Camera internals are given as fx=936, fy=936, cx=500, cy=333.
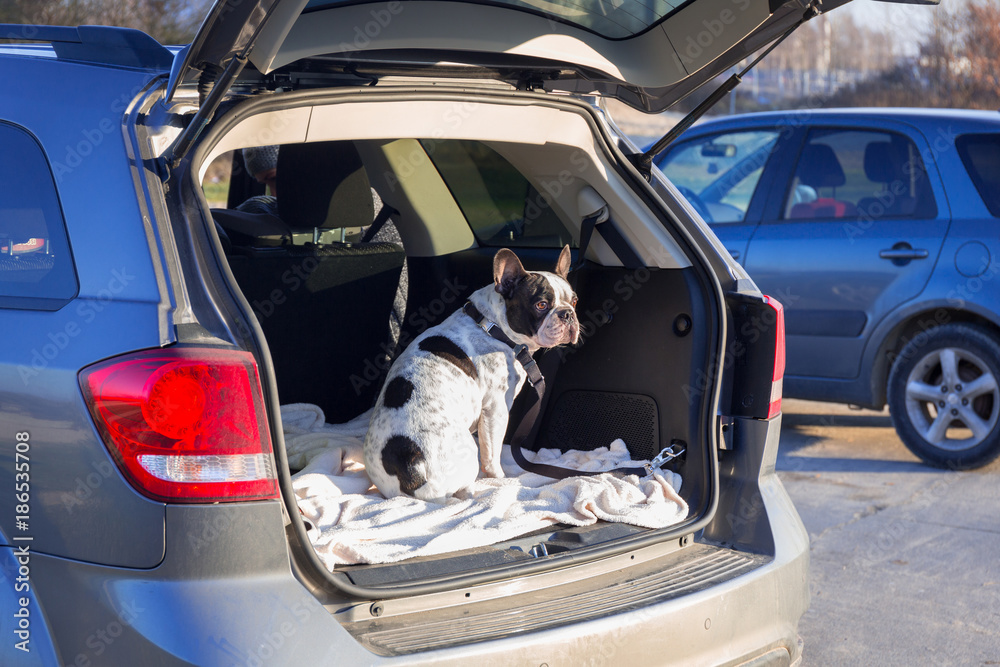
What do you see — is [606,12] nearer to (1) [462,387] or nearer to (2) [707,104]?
(2) [707,104]

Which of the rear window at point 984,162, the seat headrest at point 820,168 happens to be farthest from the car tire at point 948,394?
the seat headrest at point 820,168

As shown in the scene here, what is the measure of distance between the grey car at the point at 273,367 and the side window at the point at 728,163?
3437 mm

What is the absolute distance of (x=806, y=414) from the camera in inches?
297

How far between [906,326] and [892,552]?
1.95 m

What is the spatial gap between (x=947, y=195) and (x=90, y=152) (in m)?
5.27

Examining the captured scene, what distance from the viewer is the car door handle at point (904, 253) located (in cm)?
586

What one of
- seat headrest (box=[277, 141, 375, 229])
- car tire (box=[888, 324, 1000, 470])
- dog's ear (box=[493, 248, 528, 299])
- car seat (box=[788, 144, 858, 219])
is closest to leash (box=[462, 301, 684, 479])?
dog's ear (box=[493, 248, 528, 299])

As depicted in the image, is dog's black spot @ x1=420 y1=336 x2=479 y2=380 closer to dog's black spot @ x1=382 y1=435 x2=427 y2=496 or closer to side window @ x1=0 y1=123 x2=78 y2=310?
dog's black spot @ x1=382 y1=435 x2=427 y2=496

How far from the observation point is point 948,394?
5.93 meters

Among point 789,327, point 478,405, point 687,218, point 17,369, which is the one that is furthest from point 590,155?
point 789,327

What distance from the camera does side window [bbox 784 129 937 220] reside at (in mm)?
6016

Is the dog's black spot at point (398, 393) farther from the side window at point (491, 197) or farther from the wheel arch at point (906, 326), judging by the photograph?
the wheel arch at point (906, 326)

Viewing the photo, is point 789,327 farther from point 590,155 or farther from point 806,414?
point 590,155

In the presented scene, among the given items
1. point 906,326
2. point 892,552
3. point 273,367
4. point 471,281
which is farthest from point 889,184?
point 273,367
